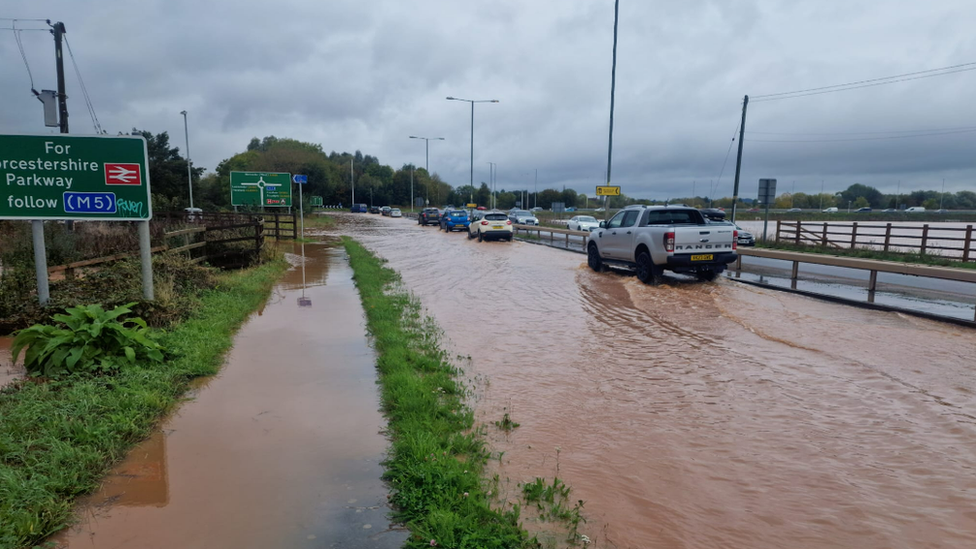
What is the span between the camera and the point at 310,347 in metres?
8.48

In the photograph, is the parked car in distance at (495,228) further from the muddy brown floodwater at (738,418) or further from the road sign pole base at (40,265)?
the road sign pole base at (40,265)

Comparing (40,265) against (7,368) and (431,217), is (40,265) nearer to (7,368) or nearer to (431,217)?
(7,368)

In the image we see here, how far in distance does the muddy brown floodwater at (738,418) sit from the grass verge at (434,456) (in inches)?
13.5

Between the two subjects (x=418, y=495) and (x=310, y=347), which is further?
(x=310, y=347)

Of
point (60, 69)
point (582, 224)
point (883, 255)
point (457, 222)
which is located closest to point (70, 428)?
point (60, 69)

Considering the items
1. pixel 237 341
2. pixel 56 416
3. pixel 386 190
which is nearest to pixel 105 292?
pixel 237 341

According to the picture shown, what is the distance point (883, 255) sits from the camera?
23.5m

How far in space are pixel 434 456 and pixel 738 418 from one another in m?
3.09

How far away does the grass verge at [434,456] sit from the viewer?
3.65m

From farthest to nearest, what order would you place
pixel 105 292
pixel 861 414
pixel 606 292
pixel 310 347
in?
1. pixel 606 292
2. pixel 105 292
3. pixel 310 347
4. pixel 861 414

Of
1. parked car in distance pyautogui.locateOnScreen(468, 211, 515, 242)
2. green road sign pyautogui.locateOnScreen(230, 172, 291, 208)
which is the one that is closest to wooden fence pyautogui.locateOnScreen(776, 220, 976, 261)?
parked car in distance pyautogui.locateOnScreen(468, 211, 515, 242)

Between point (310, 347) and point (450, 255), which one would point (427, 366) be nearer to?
Result: point (310, 347)

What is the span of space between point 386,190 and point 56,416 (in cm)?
12042

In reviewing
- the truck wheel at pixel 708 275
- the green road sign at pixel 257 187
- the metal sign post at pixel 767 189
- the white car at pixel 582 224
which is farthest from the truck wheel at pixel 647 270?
the green road sign at pixel 257 187
